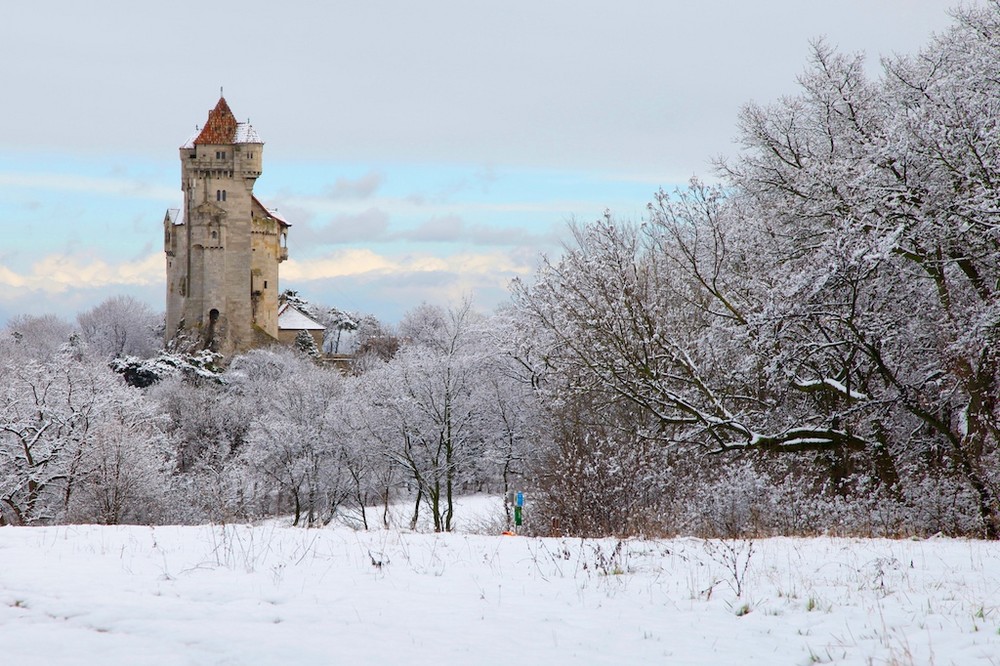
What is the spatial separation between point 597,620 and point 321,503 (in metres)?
36.9

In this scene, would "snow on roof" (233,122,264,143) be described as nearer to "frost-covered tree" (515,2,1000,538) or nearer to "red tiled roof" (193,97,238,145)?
"red tiled roof" (193,97,238,145)

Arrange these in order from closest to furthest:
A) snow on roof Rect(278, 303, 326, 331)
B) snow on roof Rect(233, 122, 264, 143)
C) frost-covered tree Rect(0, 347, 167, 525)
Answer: frost-covered tree Rect(0, 347, 167, 525), snow on roof Rect(233, 122, 264, 143), snow on roof Rect(278, 303, 326, 331)

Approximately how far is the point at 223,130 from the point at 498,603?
6795cm

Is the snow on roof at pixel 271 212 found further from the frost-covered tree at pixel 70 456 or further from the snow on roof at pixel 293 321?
the frost-covered tree at pixel 70 456

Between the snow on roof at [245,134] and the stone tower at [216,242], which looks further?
the snow on roof at [245,134]

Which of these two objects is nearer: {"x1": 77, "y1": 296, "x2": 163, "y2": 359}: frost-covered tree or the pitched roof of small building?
the pitched roof of small building

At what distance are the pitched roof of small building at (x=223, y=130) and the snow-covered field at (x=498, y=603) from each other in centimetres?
6279

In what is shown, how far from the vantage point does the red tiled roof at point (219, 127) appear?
226 feet

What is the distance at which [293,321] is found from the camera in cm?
7756

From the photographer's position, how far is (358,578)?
340 inches

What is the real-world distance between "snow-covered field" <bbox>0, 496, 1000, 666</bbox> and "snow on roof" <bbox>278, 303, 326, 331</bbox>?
67.2 meters

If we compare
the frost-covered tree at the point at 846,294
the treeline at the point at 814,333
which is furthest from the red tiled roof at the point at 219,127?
the frost-covered tree at the point at 846,294

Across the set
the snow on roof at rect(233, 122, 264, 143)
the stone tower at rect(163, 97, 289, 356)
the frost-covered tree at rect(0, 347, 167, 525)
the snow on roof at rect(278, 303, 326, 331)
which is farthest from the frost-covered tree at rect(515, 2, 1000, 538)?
the snow on roof at rect(278, 303, 326, 331)

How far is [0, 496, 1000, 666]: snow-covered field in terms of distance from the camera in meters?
6.31
